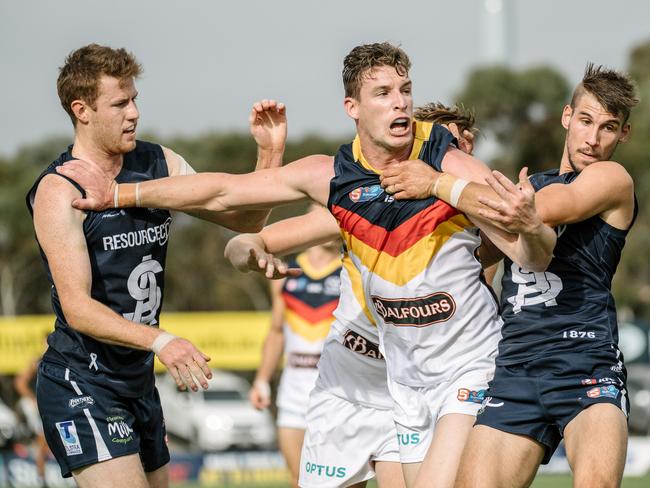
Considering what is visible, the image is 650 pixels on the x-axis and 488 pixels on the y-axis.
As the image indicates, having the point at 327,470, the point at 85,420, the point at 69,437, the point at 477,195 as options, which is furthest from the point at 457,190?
the point at 69,437

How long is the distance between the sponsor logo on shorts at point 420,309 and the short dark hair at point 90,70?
6.14 ft

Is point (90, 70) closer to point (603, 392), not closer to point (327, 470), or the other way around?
point (327, 470)

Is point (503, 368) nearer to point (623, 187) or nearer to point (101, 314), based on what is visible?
point (623, 187)

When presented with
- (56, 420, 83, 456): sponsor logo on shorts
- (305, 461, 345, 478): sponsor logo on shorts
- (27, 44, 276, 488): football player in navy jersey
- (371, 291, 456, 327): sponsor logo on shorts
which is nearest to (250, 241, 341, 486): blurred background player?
(305, 461, 345, 478): sponsor logo on shorts

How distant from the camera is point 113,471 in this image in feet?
17.9

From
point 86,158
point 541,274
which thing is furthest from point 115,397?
point 541,274

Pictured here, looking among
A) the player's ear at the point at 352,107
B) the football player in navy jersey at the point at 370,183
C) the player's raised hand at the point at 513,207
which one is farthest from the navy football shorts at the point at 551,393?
the player's ear at the point at 352,107

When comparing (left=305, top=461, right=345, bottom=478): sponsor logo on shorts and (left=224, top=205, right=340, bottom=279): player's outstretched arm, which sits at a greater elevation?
A: (left=224, top=205, right=340, bottom=279): player's outstretched arm

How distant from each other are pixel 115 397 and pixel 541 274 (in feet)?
7.69

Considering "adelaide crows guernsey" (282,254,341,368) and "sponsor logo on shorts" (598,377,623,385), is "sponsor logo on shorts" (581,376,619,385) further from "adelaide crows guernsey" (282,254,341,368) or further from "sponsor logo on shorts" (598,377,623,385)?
"adelaide crows guernsey" (282,254,341,368)

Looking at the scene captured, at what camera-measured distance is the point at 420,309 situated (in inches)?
211

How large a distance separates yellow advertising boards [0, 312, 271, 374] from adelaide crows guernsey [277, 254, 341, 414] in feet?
32.2

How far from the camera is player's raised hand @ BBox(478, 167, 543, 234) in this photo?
188 inches

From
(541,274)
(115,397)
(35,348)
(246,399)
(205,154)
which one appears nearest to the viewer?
(541,274)
